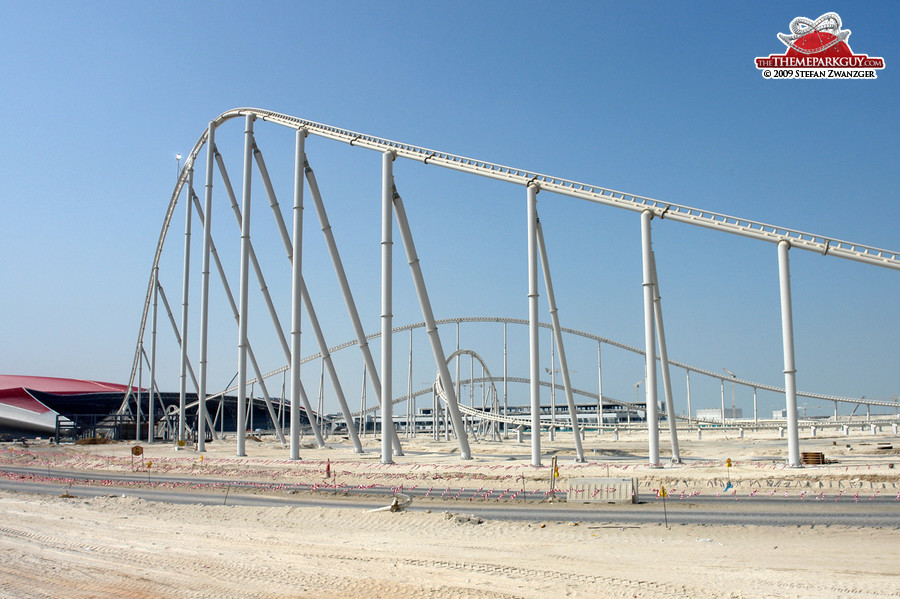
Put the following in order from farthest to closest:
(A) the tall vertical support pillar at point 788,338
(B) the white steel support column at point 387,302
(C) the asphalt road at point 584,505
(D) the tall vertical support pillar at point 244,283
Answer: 1. (D) the tall vertical support pillar at point 244,283
2. (B) the white steel support column at point 387,302
3. (A) the tall vertical support pillar at point 788,338
4. (C) the asphalt road at point 584,505

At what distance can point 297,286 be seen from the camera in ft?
104

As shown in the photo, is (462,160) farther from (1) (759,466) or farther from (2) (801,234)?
(1) (759,466)

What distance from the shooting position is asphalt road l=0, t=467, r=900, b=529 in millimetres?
14844

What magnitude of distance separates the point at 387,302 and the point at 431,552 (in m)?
16.3

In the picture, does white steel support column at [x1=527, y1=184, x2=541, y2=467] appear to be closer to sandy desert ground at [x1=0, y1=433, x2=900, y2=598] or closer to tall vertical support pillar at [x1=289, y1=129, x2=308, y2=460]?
sandy desert ground at [x1=0, y1=433, x2=900, y2=598]

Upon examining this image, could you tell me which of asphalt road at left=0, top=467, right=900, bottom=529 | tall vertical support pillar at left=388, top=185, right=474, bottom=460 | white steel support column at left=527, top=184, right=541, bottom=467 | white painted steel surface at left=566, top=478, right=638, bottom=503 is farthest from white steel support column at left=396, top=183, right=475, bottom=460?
white painted steel surface at left=566, top=478, right=638, bottom=503

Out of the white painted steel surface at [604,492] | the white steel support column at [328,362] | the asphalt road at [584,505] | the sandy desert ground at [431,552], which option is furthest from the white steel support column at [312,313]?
the white painted steel surface at [604,492]

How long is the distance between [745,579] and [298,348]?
78.8ft

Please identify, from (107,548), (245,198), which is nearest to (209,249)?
(245,198)

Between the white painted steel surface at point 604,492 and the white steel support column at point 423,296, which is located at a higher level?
the white steel support column at point 423,296

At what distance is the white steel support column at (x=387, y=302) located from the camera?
1085 inches

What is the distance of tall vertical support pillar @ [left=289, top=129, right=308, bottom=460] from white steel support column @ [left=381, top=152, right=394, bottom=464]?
4.73 meters

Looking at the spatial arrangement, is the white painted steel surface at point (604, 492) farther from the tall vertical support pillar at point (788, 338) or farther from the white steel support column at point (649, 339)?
the tall vertical support pillar at point (788, 338)

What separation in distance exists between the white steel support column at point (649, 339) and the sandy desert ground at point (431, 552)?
2323 mm
